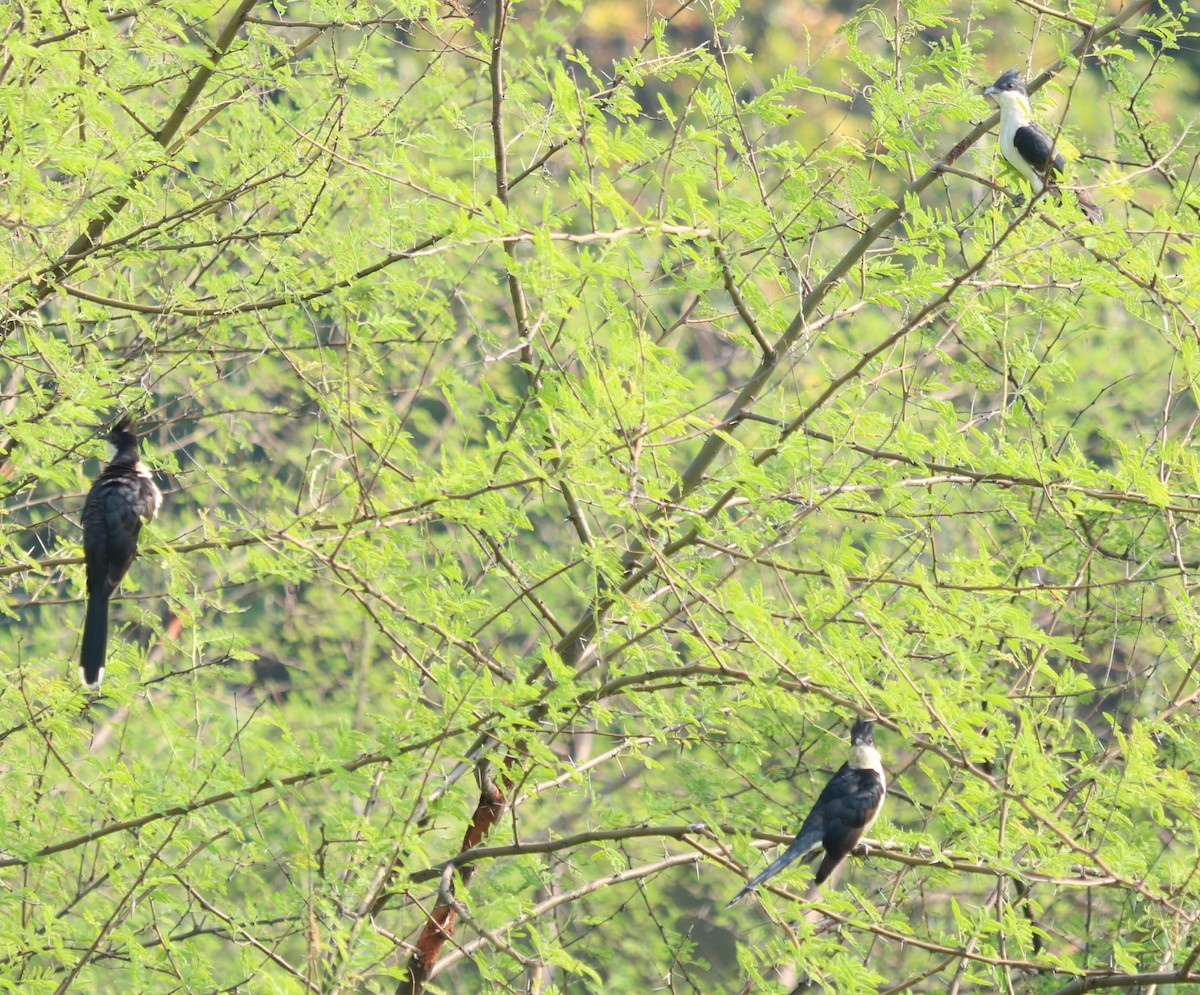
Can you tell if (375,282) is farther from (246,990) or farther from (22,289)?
(246,990)

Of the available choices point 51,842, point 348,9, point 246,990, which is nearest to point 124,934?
point 246,990

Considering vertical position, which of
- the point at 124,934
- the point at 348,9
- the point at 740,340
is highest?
the point at 348,9

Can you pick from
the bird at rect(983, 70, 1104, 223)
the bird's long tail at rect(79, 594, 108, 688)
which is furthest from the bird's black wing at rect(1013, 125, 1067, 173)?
the bird's long tail at rect(79, 594, 108, 688)

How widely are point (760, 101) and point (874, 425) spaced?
120 centimetres

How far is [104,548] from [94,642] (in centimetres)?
34

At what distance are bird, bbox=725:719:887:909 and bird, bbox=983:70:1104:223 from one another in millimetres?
2429

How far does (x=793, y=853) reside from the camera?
16.1 feet

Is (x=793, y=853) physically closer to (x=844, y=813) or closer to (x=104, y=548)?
(x=844, y=813)

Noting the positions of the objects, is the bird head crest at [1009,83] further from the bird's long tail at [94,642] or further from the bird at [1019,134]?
the bird's long tail at [94,642]

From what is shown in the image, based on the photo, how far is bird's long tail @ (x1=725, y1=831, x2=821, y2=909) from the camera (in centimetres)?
470

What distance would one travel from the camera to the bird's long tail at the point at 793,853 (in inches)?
185

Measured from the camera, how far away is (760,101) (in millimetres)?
4871

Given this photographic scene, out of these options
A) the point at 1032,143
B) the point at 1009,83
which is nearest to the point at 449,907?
the point at 1032,143

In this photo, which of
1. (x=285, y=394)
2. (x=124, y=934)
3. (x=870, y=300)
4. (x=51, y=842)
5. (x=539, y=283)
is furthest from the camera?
(x=285, y=394)
